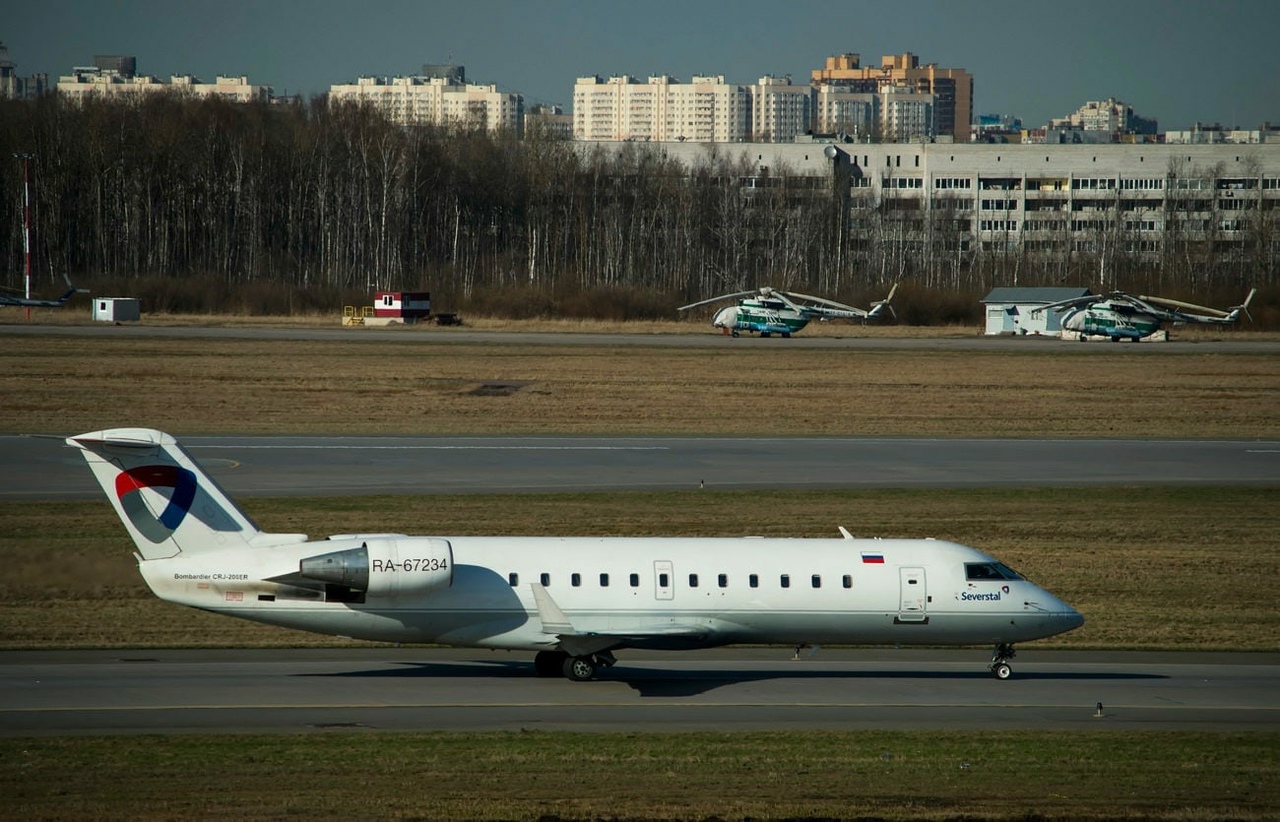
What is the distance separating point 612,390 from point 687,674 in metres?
41.8

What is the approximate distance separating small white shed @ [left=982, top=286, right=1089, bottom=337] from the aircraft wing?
3494 inches

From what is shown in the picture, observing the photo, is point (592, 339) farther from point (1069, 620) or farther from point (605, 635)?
point (605, 635)

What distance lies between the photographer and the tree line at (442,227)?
417 ft

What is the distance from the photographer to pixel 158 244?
13050cm

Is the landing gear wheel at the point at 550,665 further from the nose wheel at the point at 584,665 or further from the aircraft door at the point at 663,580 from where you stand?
the aircraft door at the point at 663,580

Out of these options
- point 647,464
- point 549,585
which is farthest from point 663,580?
point 647,464

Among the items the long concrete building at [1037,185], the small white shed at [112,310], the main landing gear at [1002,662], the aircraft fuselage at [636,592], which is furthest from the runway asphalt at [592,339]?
the long concrete building at [1037,185]

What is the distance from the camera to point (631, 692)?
24.0m

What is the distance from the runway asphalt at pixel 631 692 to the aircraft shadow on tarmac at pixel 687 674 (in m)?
0.04

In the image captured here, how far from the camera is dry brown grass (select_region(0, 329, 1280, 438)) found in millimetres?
58250

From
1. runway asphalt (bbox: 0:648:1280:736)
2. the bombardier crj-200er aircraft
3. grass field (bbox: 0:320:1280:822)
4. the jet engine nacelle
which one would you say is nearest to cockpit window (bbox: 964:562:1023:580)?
the bombardier crj-200er aircraft

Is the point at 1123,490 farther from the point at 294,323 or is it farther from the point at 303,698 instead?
the point at 294,323

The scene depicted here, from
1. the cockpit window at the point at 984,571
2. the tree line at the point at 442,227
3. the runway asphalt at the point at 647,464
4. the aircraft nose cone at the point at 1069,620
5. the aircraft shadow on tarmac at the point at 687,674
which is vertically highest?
the tree line at the point at 442,227

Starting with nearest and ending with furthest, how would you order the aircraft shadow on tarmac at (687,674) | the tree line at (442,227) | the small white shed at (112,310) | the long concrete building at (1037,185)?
the aircraft shadow on tarmac at (687,674)
the small white shed at (112,310)
the tree line at (442,227)
the long concrete building at (1037,185)
